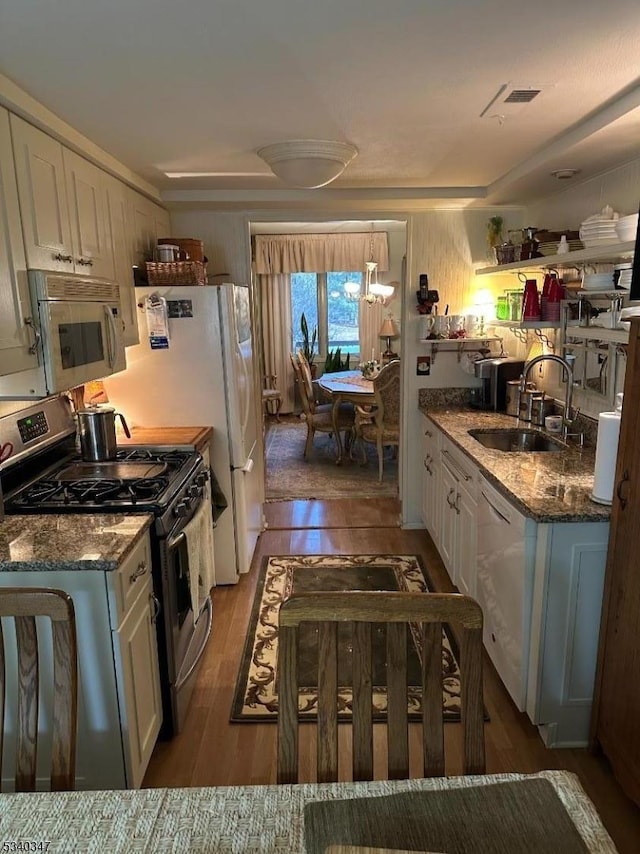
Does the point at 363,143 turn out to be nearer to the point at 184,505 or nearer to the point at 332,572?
the point at 184,505

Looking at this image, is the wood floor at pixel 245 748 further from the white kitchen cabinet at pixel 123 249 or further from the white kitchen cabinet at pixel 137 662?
the white kitchen cabinet at pixel 123 249

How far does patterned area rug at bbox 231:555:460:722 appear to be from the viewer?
2385mm

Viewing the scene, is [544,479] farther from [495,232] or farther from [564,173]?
[495,232]

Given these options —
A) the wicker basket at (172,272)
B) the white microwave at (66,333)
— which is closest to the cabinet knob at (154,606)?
the white microwave at (66,333)

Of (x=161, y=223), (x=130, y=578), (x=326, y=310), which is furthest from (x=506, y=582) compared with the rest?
(x=326, y=310)

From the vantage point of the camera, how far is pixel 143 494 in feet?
7.19

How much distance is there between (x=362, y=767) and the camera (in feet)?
3.54

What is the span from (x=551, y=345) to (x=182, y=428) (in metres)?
2.15

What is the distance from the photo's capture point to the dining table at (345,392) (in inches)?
215

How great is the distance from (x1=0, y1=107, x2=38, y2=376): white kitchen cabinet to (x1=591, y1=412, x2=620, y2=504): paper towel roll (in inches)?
75.7

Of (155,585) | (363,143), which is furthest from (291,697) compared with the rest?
(363,143)

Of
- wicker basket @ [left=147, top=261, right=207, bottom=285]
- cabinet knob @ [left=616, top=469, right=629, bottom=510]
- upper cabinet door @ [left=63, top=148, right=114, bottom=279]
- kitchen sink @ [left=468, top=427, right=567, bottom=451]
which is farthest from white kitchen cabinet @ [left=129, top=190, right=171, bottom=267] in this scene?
cabinet knob @ [left=616, top=469, right=629, bottom=510]

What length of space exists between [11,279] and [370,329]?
620 cm

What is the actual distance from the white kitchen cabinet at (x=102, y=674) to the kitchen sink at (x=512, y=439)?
6.82 feet
